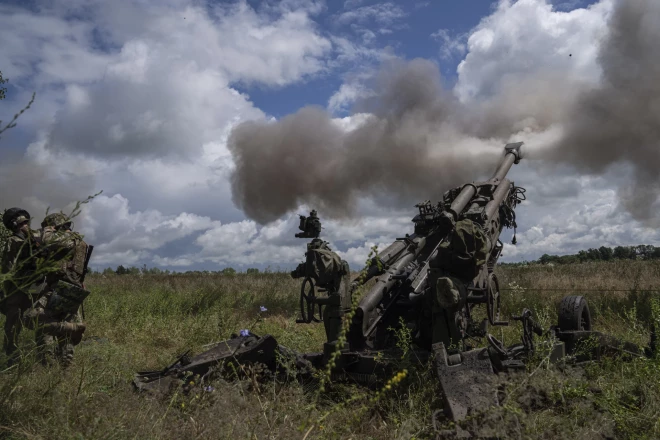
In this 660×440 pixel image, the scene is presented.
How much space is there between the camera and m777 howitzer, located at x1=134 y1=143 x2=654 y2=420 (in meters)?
4.81

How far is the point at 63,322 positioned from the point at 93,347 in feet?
2.91

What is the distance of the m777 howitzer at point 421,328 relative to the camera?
15.8 feet

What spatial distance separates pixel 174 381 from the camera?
15.8ft

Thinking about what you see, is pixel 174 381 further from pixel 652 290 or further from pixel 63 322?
pixel 652 290

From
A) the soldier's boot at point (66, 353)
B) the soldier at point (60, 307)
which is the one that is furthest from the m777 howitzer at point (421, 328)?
the soldier at point (60, 307)

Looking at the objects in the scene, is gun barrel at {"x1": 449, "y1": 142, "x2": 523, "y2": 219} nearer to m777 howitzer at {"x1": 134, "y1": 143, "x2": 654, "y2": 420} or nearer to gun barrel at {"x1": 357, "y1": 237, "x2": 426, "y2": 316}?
m777 howitzer at {"x1": 134, "y1": 143, "x2": 654, "y2": 420}

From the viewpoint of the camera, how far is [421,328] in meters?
6.46

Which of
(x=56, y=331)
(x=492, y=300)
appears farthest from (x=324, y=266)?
(x=56, y=331)

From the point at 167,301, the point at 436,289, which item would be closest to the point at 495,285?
the point at 436,289

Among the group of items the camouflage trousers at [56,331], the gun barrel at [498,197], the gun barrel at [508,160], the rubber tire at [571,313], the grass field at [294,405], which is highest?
the gun barrel at [508,160]

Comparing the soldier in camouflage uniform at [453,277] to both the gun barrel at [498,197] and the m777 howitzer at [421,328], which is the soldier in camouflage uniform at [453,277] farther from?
the gun barrel at [498,197]

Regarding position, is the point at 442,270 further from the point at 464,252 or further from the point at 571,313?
the point at 571,313

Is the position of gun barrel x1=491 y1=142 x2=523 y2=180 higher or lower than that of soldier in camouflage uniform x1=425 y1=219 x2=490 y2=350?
higher

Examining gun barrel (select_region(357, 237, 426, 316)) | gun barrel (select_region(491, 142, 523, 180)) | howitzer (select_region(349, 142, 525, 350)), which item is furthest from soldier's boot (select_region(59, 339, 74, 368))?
gun barrel (select_region(491, 142, 523, 180))
